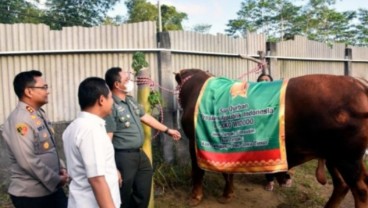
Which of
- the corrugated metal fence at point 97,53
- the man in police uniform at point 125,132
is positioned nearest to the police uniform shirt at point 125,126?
the man in police uniform at point 125,132

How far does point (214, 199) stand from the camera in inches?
203

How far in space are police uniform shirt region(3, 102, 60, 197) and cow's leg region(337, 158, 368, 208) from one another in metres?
2.67

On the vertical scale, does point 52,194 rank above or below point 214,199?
above

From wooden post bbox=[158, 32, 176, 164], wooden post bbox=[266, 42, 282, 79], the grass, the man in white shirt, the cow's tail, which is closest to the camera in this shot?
the man in white shirt

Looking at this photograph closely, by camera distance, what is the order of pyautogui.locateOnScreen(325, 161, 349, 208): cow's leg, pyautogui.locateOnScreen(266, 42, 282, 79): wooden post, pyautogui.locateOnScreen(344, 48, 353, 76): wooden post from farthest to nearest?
1. pyautogui.locateOnScreen(344, 48, 353, 76): wooden post
2. pyautogui.locateOnScreen(266, 42, 282, 79): wooden post
3. pyautogui.locateOnScreen(325, 161, 349, 208): cow's leg

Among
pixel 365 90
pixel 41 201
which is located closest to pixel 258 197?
pixel 365 90

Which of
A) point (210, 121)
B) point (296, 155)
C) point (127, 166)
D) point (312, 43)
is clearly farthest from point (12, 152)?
point (312, 43)

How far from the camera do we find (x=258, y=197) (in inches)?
209

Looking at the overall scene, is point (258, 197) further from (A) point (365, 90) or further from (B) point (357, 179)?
(A) point (365, 90)

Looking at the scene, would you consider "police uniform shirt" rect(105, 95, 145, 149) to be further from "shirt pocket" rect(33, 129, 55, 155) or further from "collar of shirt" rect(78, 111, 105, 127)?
"collar of shirt" rect(78, 111, 105, 127)

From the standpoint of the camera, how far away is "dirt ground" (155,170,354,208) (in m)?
4.99

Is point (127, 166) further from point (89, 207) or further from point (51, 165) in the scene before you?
point (89, 207)

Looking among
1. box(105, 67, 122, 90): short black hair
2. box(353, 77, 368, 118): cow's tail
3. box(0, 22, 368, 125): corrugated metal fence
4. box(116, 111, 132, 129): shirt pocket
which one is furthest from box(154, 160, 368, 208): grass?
box(105, 67, 122, 90): short black hair

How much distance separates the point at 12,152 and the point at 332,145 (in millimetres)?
2850
